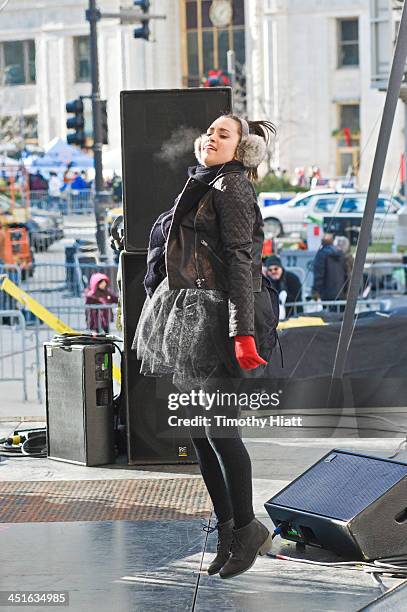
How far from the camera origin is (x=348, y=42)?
67625 mm

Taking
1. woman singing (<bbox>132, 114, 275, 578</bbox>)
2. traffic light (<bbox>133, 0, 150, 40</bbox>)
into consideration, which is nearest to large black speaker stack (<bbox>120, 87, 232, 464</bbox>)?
woman singing (<bbox>132, 114, 275, 578</bbox>)

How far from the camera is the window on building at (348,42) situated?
67125 millimetres

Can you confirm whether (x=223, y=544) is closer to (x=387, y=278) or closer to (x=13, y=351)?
(x=13, y=351)

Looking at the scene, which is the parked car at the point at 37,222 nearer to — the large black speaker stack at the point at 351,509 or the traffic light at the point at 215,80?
the traffic light at the point at 215,80

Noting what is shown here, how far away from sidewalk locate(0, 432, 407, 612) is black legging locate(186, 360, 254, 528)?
1.09 ft

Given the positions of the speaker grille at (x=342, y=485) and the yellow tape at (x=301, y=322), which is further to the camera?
the yellow tape at (x=301, y=322)

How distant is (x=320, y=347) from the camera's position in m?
9.72

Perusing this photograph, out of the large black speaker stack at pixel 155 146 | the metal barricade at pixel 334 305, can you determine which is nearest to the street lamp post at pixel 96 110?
the metal barricade at pixel 334 305

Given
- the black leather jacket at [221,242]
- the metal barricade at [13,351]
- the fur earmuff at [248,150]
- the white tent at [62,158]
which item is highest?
the white tent at [62,158]

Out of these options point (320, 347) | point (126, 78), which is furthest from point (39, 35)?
point (320, 347)

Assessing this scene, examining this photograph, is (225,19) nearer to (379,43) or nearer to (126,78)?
(126,78)

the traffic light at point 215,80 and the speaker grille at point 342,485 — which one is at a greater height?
the traffic light at point 215,80

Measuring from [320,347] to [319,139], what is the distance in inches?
2251

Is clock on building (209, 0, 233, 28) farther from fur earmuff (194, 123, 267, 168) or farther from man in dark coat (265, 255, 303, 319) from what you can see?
fur earmuff (194, 123, 267, 168)
